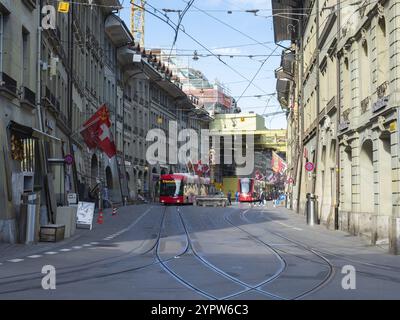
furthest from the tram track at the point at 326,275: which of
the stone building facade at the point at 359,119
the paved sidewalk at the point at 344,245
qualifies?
the stone building facade at the point at 359,119

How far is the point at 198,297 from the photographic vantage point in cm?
968

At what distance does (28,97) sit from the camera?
23.1 metres

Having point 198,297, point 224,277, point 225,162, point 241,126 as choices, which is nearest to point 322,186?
point 224,277

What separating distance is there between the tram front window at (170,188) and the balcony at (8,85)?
3942 cm

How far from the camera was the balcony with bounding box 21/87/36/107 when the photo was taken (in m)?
22.4

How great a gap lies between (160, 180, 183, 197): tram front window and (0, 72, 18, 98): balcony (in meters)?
39.4

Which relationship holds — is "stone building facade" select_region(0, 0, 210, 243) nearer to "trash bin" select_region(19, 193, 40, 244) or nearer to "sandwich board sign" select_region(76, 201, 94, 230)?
"trash bin" select_region(19, 193, 40, 244)

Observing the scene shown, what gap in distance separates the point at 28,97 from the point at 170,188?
37.9 m

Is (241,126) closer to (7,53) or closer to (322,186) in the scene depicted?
(322,186)

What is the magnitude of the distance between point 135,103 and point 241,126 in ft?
86.0

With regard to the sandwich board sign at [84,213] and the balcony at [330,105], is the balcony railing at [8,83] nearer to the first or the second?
the sandwich board sign at [84,213]

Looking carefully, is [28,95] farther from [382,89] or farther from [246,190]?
[246,190]

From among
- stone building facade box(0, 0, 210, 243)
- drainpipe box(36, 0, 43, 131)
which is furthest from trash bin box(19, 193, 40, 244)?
drainpipe box(36, 0, 43, 131)

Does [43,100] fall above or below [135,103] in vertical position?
below
